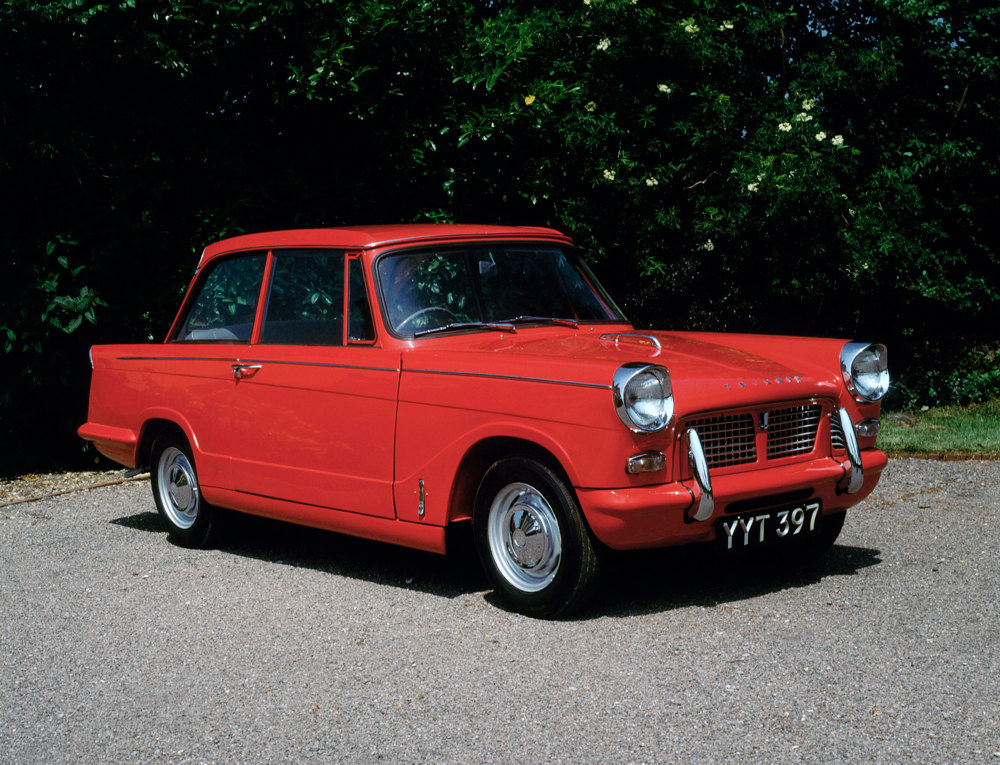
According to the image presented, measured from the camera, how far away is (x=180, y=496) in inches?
278

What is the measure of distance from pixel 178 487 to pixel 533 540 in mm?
2822

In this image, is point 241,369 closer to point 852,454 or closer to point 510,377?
point 510,377

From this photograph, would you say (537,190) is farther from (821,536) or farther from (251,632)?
(251,632)

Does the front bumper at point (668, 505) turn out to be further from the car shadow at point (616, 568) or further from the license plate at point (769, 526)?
the car shadow at point (616, 568)

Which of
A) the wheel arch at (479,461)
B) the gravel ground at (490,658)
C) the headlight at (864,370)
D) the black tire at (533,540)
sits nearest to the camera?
the gravel ground at (490,658)

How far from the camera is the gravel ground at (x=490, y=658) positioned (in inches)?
149

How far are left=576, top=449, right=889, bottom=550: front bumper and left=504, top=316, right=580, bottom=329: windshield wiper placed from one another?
4.43 feet

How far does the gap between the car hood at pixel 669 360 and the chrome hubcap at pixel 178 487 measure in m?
2.07

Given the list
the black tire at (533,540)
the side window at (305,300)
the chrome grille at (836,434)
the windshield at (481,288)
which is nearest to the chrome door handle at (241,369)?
the side window at (305,300)

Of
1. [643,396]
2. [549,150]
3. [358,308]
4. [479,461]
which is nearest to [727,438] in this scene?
[643,396]

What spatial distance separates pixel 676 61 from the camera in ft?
35.4

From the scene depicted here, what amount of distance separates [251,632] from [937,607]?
297 centimetres

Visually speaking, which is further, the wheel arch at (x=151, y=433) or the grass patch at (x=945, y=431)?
the grass patch at (x=945, y=431)

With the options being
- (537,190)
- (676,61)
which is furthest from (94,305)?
(676,61)
